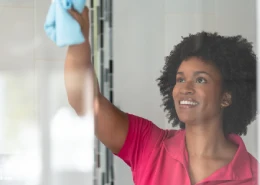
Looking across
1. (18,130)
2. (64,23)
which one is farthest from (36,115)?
(64,23)

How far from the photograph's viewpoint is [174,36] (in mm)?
1151

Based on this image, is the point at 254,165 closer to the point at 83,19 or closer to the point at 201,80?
the point at 201,80

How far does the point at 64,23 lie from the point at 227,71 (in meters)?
0.44

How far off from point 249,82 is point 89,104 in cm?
43

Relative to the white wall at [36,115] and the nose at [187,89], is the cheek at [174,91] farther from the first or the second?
the white wall at [36,115]

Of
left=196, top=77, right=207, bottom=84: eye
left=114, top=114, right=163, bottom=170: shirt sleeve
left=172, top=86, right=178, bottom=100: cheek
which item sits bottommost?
left=114, top=114, right=163, bottom=170: shirt sleeve

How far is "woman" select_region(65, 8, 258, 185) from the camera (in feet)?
3.68

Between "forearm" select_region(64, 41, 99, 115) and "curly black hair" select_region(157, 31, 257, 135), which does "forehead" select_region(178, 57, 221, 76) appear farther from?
"forearm" select_region(64, 41, 99, 115)

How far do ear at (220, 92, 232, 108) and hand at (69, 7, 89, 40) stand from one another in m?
0.39

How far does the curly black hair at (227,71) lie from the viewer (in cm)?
114

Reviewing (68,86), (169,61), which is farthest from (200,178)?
(68,86)

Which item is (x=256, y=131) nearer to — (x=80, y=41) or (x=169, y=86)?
(x=169, y=86)

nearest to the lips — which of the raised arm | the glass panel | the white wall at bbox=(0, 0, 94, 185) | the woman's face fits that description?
the woman's face

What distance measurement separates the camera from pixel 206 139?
3.77 ft
